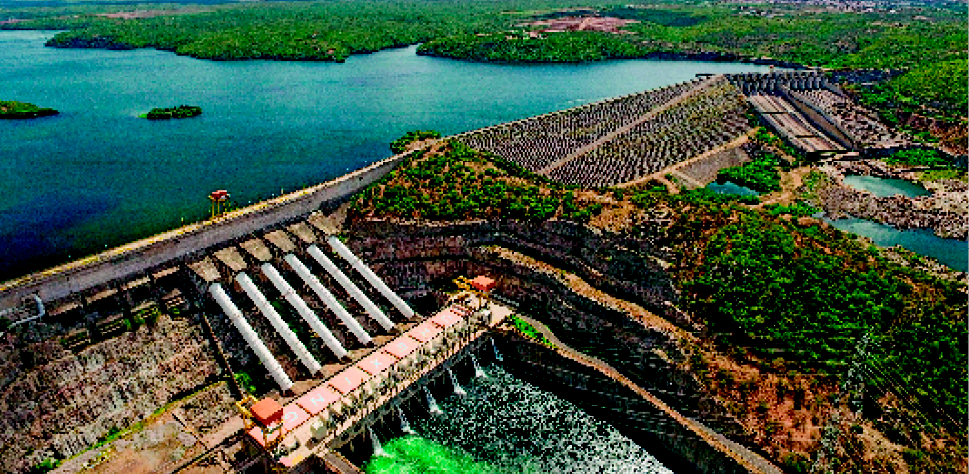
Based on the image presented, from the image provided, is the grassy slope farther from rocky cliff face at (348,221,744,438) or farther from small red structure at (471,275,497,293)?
small red structure at (471,275,497,293)

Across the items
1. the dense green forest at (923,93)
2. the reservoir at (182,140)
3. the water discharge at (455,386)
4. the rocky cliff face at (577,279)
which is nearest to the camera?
the rocky cliff face at (577,279)

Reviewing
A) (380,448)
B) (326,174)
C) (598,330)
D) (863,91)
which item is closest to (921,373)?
(598,330)

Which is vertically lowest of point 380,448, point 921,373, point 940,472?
point 380,448

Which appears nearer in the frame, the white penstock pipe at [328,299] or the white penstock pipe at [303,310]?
the white penstock pipe at [303,310]

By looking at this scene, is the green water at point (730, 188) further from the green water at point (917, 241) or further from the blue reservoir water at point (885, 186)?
the blue reservoir water at point (885, 186)

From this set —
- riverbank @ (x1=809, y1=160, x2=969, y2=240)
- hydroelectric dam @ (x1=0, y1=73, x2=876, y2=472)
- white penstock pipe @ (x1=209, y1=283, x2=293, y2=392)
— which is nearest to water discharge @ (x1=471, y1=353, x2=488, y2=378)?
hydroelectric dam @ (x1=0, y1=73, x2=876, y2=472)

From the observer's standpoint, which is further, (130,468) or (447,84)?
(447,84)

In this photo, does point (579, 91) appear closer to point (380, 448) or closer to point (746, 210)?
point (746, 210)

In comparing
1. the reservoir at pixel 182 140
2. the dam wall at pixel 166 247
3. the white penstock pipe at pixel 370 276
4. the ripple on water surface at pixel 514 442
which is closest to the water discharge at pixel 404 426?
the ripple on water surface at pixel 514 442
